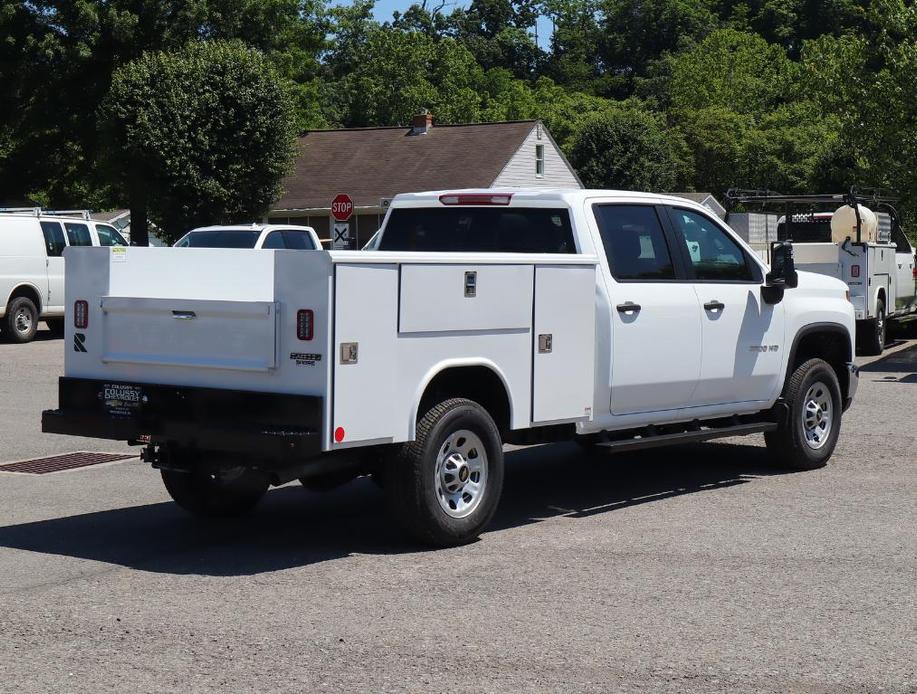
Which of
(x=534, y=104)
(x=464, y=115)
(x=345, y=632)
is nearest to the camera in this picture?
(x=345, y=632)

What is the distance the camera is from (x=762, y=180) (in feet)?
271

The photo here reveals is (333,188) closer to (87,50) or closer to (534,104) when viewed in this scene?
(87,50)

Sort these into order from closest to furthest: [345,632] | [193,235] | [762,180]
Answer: [345,632] < [193,235] < [762,180]

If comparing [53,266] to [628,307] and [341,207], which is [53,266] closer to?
[341,207]

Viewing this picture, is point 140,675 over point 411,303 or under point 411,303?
under

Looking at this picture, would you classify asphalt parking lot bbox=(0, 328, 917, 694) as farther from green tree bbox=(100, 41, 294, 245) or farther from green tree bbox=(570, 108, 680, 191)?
green tree bbox=(570, 108, 680, 191)

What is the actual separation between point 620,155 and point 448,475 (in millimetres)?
62462

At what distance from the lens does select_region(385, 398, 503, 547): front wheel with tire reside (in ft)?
25.4

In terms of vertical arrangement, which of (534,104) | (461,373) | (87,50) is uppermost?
(534,104)

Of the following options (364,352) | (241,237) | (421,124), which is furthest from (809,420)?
(421,124)

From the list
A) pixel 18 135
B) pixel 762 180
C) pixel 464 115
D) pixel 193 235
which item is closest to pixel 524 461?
pixel 193 235

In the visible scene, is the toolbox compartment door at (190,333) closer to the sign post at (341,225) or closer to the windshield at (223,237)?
the windshield at (223,237)

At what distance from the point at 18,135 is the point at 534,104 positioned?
2434 inches

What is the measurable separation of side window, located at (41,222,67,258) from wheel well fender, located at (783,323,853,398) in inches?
683
